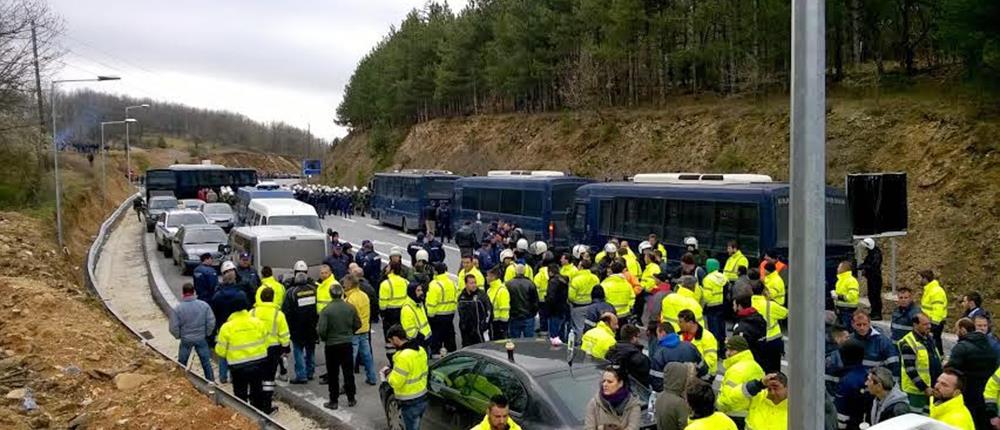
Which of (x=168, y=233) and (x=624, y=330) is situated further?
(x=168, y=233)

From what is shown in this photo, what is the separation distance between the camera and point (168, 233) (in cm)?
2689

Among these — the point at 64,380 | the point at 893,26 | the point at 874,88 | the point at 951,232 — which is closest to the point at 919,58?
the point at 893,26

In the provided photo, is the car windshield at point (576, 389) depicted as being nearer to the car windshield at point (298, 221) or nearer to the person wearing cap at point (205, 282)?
the person wearing cap at point (205, 282)

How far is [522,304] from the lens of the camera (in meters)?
12.0

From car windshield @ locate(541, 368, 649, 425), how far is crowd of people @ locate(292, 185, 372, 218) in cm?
3892

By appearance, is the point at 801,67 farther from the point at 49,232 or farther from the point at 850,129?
the point at 49,232

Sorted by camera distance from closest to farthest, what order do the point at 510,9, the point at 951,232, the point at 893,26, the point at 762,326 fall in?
the point at 762,326, the point at 951,232, the point at 893,26, the point at 510,9

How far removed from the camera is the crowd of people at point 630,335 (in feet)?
20.7

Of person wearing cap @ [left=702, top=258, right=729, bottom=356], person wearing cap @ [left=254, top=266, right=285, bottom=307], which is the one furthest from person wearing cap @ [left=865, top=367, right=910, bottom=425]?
person wearing cap @ [left=254, top=266, right=285, bottom=307]

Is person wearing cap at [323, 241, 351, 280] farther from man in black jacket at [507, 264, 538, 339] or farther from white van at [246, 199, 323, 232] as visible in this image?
white van at [246, 199, 323, 232]

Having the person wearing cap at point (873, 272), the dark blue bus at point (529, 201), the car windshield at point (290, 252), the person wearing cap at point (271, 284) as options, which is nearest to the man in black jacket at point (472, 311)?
the person wearing cap at point (271, 284)

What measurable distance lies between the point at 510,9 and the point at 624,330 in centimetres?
4500

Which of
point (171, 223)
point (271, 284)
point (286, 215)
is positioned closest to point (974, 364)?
point (271, 284)

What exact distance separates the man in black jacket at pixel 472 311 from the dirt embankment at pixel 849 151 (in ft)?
35.5
